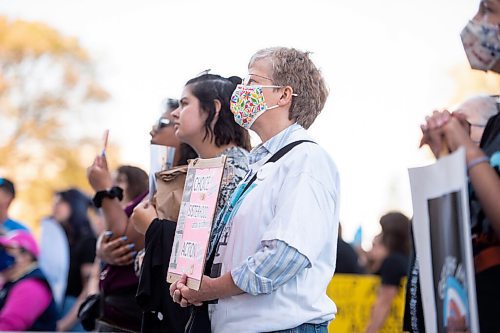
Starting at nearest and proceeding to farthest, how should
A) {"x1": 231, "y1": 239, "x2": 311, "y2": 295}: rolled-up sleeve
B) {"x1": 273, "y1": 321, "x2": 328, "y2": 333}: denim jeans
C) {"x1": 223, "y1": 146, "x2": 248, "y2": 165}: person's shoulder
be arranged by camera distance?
{"x1": 231, "y1": 239, "x2": 311, "y2": 295}: rolled-up sleeve, {"x1": 273, "y1": 321, "x2": 328, "y2": 333}: denim jeans, {"x1": 223, "y1": 146, "x2": 248, "y2": 165}: person's shoulder

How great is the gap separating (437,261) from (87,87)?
2355 cm

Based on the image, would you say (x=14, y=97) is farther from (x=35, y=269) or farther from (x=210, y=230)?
(x=210, y=230)

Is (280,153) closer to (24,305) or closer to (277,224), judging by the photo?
(277,224)

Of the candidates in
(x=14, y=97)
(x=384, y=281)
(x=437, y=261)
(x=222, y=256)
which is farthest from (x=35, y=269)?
(x=14, y=97)

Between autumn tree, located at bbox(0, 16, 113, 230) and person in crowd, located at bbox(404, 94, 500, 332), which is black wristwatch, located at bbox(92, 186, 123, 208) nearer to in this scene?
person in crowd, located at bbox(404, 94, 500, 332)

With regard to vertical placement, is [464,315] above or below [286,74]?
below

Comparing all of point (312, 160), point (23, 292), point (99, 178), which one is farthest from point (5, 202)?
point (312, 160)

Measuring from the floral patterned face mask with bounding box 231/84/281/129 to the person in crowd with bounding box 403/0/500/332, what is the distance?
99cm

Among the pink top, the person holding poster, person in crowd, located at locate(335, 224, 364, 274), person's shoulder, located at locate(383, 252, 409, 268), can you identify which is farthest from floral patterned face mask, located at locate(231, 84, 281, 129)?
person in crowd, located at locate(335, 224, 364, 274)

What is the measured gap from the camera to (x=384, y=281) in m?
6.42

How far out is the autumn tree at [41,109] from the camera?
947 inches

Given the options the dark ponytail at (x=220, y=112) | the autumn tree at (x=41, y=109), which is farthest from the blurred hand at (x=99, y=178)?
the autumn tree at (x=41, y=109)

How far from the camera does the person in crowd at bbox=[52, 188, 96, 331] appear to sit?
7609 mm

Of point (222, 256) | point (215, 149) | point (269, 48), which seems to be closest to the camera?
point (222, 256)
